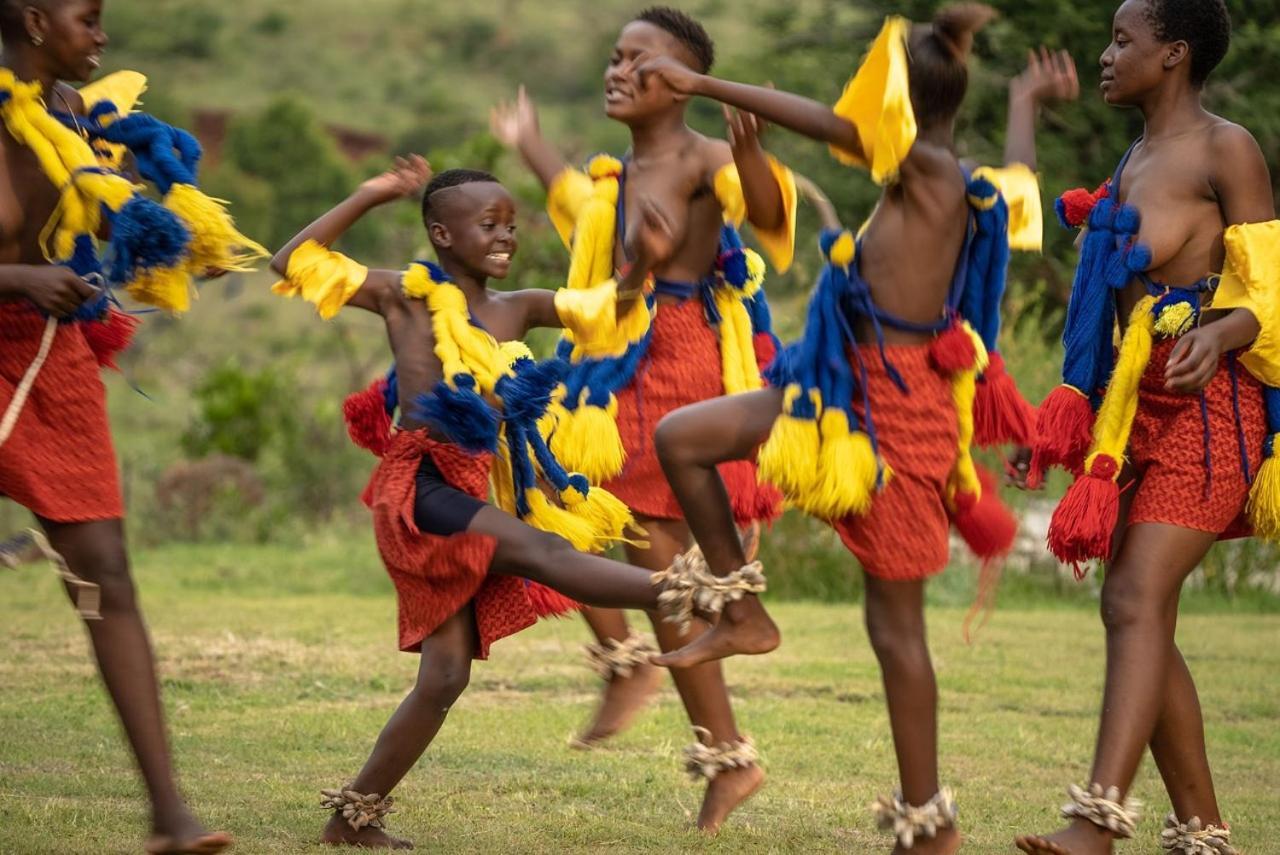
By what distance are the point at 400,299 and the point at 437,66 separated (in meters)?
39.0

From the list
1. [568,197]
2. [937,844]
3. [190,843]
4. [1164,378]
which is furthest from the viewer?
[568,197]

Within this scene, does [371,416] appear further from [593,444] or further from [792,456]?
[792,456]

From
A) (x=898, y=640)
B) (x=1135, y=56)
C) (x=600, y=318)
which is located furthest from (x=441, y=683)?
(x=1135, y=56)

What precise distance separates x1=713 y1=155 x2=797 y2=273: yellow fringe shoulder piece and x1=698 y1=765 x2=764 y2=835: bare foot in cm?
149

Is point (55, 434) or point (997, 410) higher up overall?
point (997, 410)

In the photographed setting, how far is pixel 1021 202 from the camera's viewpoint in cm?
Answer: 471

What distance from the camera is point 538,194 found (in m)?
13.9

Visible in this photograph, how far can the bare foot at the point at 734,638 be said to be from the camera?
4.67 metres

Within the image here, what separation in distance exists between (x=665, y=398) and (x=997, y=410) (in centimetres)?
116

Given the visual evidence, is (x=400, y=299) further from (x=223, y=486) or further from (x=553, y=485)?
(x=223, y=486)

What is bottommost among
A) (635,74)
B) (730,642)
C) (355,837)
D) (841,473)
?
(355,837)

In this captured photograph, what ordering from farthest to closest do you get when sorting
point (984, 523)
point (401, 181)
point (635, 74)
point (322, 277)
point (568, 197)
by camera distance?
1. point (568, 197)
2. point (635, 74)
3. point (401, 181)
4. point (322, 277)
5. point (984, 523)

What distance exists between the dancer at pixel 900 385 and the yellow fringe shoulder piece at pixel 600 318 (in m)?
0.62

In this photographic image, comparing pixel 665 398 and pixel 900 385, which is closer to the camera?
pixel 900 385
